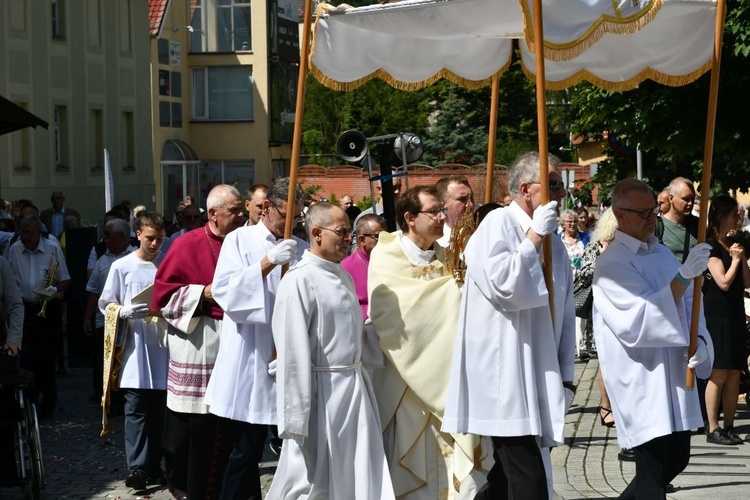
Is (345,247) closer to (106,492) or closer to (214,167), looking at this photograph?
(106,492)

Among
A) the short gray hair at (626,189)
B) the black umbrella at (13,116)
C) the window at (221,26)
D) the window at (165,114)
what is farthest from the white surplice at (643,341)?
the window at (221,26)

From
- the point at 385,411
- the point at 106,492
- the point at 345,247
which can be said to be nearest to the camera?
the point at 345,247

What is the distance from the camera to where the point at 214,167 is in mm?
58344

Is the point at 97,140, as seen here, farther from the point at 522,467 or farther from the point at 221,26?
the point at 522,467

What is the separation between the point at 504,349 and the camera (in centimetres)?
680

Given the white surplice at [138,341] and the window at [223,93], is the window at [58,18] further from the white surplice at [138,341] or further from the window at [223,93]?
the white surplice at [138,341]

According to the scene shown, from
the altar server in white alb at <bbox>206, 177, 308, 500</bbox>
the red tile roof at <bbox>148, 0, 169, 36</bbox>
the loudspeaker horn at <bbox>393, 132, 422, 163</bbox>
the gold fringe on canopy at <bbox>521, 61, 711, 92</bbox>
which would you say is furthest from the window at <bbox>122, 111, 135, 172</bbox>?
the altar server in white alb at <bbox>206, 177, 308, 500</bbox>

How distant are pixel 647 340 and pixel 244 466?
2331mm

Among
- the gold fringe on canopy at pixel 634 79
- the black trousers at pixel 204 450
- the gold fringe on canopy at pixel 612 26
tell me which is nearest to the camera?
the gold fringe on canopy at pixel 612 26

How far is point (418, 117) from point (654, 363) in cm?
5290

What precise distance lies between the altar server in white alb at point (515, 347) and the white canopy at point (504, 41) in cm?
96

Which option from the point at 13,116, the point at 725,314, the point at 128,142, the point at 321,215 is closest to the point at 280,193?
the point at 321,215

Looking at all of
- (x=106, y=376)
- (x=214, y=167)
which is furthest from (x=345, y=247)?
(x=214, y=167)

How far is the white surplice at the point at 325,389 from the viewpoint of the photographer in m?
7.02
